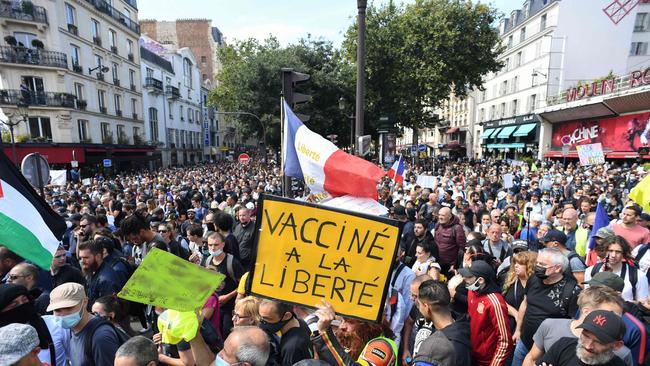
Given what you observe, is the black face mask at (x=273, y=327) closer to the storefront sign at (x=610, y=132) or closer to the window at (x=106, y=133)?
the storefront sign at (x=610, y=132)

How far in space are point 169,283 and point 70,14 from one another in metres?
33.1

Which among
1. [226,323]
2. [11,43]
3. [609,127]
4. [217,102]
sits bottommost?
[226,323]

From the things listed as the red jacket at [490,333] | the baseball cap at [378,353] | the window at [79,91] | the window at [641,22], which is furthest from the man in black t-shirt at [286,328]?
the window at [641,22]

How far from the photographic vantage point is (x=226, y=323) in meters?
4.07

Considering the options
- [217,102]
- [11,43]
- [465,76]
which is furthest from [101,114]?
[465,76]

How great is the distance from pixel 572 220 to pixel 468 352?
4466mm

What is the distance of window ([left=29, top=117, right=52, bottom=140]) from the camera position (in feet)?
81.3

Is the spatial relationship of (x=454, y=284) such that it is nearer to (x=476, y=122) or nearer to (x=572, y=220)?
(x=572, y=220)

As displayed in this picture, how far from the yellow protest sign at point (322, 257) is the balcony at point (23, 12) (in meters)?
30.7

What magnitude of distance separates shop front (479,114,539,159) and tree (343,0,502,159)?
8604 millimetres

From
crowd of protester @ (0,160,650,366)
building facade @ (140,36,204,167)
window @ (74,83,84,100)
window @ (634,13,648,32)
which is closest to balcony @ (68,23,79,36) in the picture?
window @ (74,83,84,100)

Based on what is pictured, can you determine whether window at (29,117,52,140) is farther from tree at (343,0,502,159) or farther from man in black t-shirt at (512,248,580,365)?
man in black t-shirt at (512,248,580,365)

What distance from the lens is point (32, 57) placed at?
2406 centimetres

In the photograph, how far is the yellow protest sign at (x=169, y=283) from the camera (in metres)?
2.36
